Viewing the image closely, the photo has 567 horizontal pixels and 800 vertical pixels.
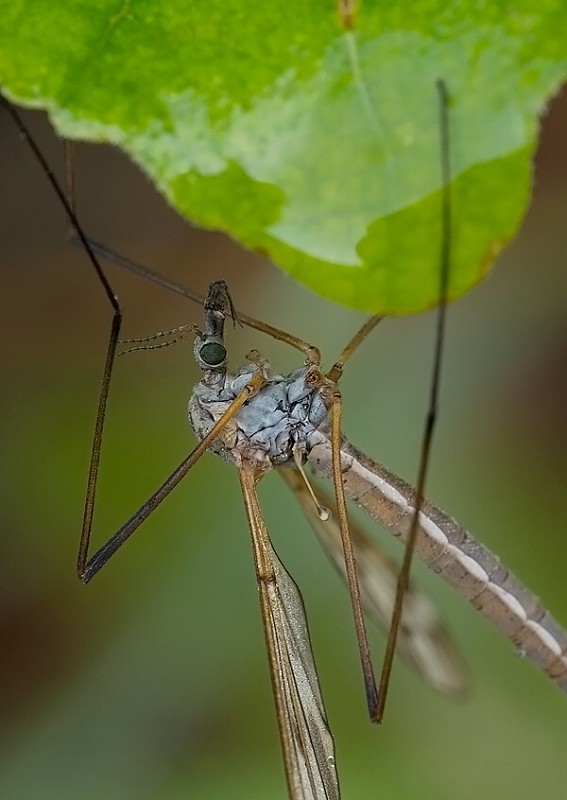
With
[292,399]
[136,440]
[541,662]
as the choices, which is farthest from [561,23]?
[136,440]

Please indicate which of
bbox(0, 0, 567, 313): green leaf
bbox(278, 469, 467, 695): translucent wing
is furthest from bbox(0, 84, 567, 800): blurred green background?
bbox(0, 0, 567, 313): green leaf

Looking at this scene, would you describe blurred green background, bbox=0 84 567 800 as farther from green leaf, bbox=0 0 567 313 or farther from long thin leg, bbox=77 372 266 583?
green leaf, bbox=0 0 567 313

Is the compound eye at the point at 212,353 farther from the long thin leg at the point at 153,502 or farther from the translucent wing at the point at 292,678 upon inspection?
the translucent wing at the point at 292,678

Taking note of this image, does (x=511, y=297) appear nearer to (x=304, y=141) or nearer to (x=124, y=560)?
(x=124, y=560)

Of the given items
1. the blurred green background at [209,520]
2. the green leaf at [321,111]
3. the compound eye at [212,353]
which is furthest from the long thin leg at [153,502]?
the blurred green background at [209,520]

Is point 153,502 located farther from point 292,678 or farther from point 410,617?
point 410,617

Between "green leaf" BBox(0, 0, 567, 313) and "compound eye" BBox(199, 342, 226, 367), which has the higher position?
"compound eye" BBox(199, 342, 226, 367)
